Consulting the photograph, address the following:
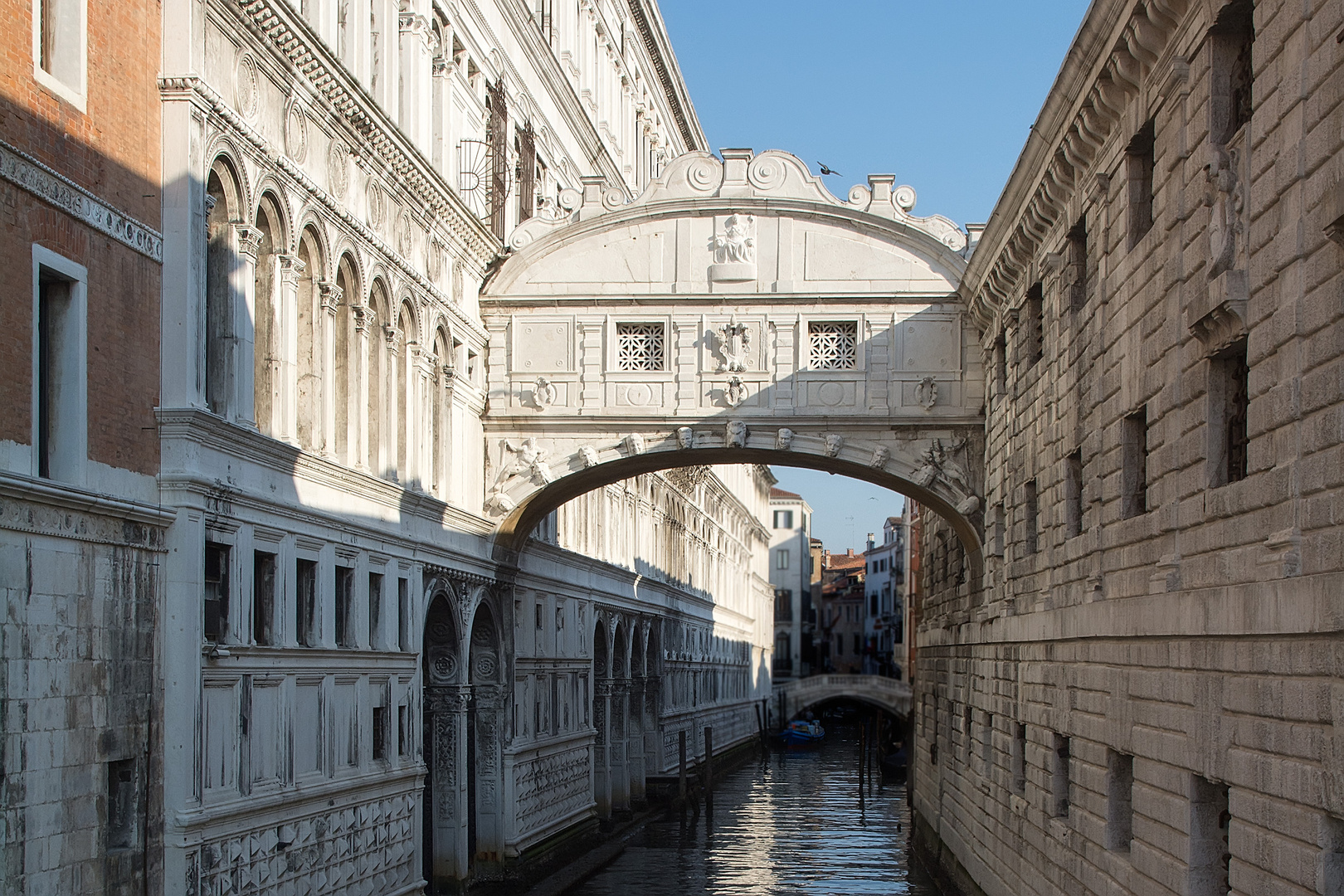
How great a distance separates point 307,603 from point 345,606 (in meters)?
1.10

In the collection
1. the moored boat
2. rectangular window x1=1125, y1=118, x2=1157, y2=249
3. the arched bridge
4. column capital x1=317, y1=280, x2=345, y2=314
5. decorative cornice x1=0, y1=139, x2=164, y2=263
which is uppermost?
rectangular window x1=1125, y1=118, x2=1157, y2=249

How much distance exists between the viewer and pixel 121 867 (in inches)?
448

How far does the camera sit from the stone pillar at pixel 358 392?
16.8m

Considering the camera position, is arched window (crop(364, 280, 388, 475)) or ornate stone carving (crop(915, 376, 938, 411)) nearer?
arched window (crop(364, 280, 388, 475))

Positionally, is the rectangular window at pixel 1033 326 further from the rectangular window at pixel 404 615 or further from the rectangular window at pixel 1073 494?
the rectangular window at pixel 404 615

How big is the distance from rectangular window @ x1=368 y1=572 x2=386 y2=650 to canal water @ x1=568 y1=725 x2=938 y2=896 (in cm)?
792

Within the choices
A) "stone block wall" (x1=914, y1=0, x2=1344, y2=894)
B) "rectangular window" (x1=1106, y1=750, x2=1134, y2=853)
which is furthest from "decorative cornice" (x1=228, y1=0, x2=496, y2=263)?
"rectangular window" (x1=1106, y1=750, x2=1134, y2=853)

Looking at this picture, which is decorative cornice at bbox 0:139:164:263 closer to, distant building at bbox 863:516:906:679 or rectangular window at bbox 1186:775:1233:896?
rectangular window at bbox 1186:775:1233:896

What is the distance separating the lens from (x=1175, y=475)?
11172 mm

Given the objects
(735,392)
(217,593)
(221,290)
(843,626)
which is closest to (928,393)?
(735,392)

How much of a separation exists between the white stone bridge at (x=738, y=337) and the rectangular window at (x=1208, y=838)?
35.8 ft

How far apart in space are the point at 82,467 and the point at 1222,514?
7374mm

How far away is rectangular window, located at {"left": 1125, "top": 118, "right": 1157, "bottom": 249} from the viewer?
41.7 ft

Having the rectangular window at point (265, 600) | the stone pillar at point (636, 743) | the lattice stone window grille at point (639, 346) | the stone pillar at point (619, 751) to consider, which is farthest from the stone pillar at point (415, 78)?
the stone pillar at point (636, 743)
